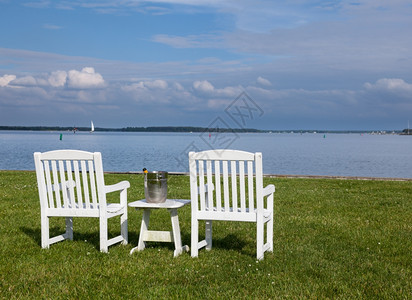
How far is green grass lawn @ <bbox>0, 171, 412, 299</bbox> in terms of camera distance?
16.6ft

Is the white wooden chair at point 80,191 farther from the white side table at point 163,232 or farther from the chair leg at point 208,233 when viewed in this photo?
the chair leg at point 208,233

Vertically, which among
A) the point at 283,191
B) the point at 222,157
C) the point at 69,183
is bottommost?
the point at 283,191

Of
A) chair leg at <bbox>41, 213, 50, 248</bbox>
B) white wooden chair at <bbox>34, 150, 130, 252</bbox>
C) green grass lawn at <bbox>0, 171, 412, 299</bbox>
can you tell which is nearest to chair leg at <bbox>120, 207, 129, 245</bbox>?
white wooden chair at <bbox>34, 150, 130, 252</bbox>

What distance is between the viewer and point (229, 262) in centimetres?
614

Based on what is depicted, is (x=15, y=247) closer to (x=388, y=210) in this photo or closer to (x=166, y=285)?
(x=166, y=285)

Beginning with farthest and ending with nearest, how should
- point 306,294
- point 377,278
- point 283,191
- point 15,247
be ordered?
point 283,191 → point 15,247 → point 377,278 → point 306,294

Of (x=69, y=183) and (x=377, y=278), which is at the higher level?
(x=69, y=183)

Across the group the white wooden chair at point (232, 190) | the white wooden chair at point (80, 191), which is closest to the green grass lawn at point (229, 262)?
the white wooden chair at point (80, 191)

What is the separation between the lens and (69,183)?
23.1 feet

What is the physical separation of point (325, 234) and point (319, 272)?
235 cm

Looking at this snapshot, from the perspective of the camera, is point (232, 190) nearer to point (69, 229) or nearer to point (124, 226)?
point (124, 226)

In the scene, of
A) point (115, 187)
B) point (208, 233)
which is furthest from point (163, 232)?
point (115, 187)

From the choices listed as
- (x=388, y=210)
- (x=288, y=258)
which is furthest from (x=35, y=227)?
(x=388, y=210)

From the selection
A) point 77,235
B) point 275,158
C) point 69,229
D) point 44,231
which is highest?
point 44,231
